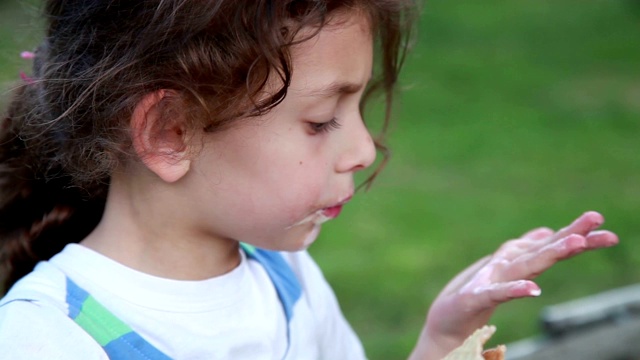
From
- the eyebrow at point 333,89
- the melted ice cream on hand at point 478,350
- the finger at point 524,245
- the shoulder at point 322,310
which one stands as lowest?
the shoulder at point 322,310

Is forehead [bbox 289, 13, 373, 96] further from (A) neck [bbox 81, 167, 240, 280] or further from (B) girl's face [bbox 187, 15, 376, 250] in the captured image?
(A) neck [bbox 81, 167, 240, 280]

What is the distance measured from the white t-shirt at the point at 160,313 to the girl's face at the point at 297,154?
13 centimetres

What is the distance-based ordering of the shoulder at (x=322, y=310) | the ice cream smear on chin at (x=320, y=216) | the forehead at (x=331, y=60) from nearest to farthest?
the forehead at (x=331, y=60) → the ice cream smear on chin at (x=320, y=216) → the shoulder at (x=322, y=310)

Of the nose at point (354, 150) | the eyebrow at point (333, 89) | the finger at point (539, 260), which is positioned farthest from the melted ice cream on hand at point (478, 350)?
the eyebrow at point (333, 89)

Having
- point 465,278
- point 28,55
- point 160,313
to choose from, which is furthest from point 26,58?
point 465,278

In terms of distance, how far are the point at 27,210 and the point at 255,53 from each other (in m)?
0.64

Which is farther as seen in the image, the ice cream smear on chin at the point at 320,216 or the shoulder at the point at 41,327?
the ice cream smear on chin at the point at 320,216

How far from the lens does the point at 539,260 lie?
1883mm

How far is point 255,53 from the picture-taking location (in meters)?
1.70

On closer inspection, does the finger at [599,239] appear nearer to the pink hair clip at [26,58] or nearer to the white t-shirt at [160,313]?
the white t-shirt at [160,313]

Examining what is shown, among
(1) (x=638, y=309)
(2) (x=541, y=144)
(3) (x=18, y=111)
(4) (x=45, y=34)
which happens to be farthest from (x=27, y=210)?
(2) (x=541, y=144)

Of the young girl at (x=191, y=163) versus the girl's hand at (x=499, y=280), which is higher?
the young girl at (x=191, y=163)

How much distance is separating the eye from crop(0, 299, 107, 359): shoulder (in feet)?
1.69

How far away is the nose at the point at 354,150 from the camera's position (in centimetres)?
181
